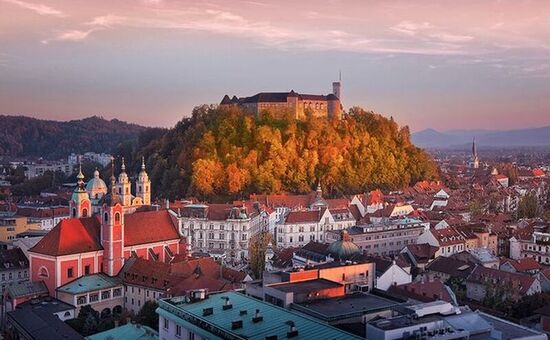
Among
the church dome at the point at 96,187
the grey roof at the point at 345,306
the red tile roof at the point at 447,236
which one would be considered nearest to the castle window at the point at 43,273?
the church dome at the point at 96,187

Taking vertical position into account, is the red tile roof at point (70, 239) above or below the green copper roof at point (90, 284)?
above

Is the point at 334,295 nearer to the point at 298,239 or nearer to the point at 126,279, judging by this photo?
the point at 126,279

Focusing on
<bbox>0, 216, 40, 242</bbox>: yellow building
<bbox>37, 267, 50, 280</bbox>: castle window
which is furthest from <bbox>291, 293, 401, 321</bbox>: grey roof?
<bbox>0, 216, 40, 242</bbox>: yellow building

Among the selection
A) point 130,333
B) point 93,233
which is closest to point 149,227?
point 93,233

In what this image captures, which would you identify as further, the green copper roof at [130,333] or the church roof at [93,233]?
the church roof at [93,233]

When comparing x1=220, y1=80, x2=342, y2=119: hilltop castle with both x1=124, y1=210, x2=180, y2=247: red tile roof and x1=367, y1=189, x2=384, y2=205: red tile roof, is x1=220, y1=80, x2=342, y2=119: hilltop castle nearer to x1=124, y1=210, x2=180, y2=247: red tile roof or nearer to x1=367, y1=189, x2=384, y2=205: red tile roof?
x1=367, y1=189, x2=384, y2=205: red tile roof

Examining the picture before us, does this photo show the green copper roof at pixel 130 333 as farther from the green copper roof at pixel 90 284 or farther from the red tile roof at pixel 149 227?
the red tile roof at pixel 149 227
